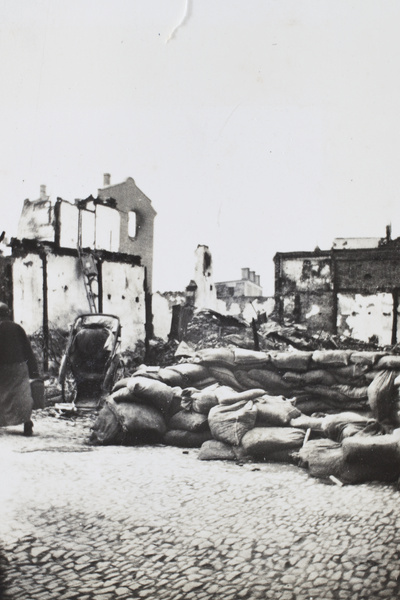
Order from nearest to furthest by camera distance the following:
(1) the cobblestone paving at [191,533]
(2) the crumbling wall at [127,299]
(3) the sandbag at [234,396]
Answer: (1) the cobblestone paving at [191,533] → (3) the sandbag at [234,396] → (2) the crumbling wall at [127,299]

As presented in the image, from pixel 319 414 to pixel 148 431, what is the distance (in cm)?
142

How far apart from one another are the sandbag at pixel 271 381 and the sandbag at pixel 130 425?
36.0 inches

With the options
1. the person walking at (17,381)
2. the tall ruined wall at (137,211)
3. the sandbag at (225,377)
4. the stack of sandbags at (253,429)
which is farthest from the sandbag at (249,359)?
the person walking at (17,381)

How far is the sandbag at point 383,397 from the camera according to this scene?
3071 mm

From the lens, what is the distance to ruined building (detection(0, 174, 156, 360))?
12.1 feet

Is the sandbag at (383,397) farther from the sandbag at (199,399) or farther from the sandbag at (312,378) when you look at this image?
the sandbag at (199,399)

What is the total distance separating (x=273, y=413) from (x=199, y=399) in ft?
1.95

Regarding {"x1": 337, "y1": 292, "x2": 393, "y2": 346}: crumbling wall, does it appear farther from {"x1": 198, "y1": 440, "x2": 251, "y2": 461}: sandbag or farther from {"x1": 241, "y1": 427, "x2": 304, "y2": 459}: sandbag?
{"x1": 198, "y1": 440, "x2": 251, "y2": 461}: sandbag

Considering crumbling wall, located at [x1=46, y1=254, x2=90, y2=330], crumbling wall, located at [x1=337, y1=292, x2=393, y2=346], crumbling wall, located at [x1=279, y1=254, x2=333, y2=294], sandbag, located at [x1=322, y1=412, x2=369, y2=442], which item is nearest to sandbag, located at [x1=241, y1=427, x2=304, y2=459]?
A: sandbag, located at [x1=322, y1=412, x2=369, y2=442]

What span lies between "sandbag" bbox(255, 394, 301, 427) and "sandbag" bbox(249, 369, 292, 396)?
0.46 meters

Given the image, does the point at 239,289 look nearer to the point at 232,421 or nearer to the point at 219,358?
the point at 219,358

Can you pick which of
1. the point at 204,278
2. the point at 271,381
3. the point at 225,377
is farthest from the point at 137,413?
the point at 204,278

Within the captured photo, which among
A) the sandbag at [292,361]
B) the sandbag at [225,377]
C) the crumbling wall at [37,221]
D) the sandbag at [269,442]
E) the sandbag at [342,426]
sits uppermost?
the crumbling wall at [37,221]

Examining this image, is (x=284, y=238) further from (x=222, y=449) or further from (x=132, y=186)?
(x=222, y=449)
